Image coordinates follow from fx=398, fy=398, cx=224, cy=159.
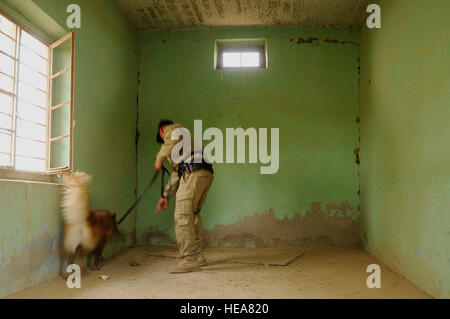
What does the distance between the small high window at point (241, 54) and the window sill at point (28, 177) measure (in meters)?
2.85

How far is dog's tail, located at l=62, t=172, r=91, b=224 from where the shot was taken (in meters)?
3.29

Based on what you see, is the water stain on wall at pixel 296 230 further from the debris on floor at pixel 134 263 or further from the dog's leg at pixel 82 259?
the dog's leg at pixel 82 259

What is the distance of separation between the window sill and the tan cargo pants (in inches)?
43.7

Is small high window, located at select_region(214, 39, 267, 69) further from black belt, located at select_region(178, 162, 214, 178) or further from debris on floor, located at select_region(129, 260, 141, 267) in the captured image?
debris on floor, located at select_region(129, 260, 141, 267)

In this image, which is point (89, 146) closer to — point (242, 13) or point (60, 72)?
point (60, 72)

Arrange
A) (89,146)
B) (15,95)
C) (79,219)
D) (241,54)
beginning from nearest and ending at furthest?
(15,95) → (79,219) → (89,146) → (241,54)

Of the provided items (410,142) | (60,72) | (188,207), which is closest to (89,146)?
→ (60,72)

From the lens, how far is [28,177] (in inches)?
127

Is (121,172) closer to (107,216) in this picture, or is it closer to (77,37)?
(107,216)

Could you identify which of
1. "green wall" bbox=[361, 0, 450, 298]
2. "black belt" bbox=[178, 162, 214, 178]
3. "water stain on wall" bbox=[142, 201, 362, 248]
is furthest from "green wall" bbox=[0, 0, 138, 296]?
"green wall" bbox=[361, 0, 450, 298]

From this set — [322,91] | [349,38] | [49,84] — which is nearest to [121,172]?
[49,84]

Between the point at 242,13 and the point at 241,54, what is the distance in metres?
0.63

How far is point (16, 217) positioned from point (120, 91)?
2.32 metres
